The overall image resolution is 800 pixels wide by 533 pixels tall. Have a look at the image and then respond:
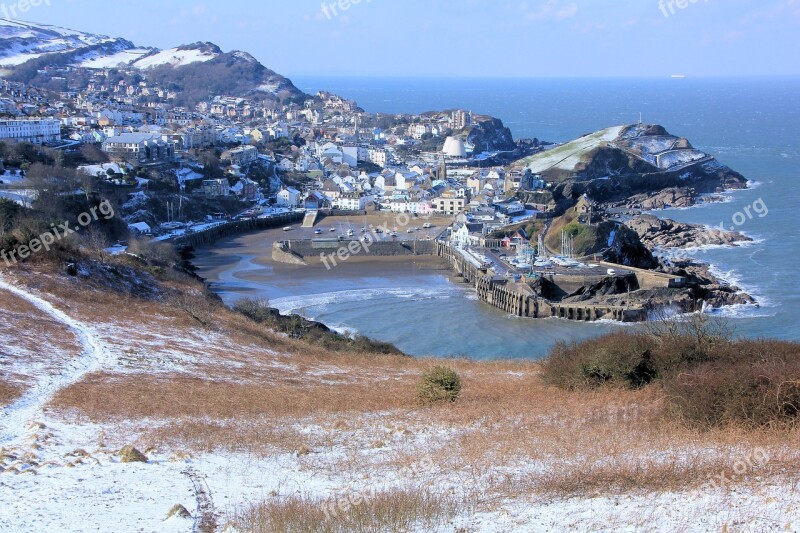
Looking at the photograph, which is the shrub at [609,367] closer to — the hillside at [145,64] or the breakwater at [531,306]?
the breakwater at [531,306]

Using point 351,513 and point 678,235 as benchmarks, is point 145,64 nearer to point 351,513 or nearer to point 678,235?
point 678,235

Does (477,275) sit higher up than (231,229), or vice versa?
(231,229)

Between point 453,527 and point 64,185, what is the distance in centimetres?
3110

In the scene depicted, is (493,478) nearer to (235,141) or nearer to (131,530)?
(131,530)

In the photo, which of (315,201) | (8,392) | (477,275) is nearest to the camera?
(8,392)

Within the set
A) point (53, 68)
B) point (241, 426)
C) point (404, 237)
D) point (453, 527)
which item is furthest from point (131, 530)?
point (53, 68)

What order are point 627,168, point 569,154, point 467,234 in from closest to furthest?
point 467,234 → point 627,168 → point 569,154

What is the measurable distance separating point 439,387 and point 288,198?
33706mm

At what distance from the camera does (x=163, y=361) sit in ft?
37.9

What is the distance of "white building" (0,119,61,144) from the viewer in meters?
43.6

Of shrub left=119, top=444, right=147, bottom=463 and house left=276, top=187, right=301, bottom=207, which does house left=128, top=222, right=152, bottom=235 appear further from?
shrub left=119, top=444, right=147, bottom=463

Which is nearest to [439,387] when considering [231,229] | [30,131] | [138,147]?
[231,229]

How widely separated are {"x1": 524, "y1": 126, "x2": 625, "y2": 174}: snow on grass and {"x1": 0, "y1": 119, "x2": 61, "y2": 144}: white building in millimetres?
30655

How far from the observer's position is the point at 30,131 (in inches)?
1758
